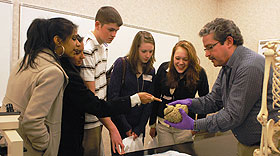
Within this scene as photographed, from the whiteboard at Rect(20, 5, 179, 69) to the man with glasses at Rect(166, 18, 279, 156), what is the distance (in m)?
1.49

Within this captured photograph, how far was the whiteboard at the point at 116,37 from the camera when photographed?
228 centimetres

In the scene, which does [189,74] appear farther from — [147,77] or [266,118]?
[266,118]

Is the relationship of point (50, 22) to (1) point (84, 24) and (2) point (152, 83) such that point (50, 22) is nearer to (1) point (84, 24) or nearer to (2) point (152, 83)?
(2) point (152, 83)

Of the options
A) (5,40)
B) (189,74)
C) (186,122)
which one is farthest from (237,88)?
(5,40)

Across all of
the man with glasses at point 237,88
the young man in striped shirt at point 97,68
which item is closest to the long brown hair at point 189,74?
the man with glasses at point 237,88

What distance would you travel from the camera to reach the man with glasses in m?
1.37

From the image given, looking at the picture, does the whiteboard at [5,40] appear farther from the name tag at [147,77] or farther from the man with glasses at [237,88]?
the man with glasses at [237,88]

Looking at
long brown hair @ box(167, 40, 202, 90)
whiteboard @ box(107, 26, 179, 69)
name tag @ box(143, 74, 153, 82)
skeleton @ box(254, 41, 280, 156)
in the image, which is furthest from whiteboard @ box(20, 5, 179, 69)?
skeleton @ box(254, 41, 280, 156)

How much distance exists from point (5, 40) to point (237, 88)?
2.10 metres

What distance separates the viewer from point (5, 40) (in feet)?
7.13

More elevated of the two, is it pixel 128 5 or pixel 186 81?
pixel 128 5

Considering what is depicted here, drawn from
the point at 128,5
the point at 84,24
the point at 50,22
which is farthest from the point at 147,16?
the point at 50,22

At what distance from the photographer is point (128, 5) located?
3.06 meters

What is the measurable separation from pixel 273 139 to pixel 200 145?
0.52 metres
